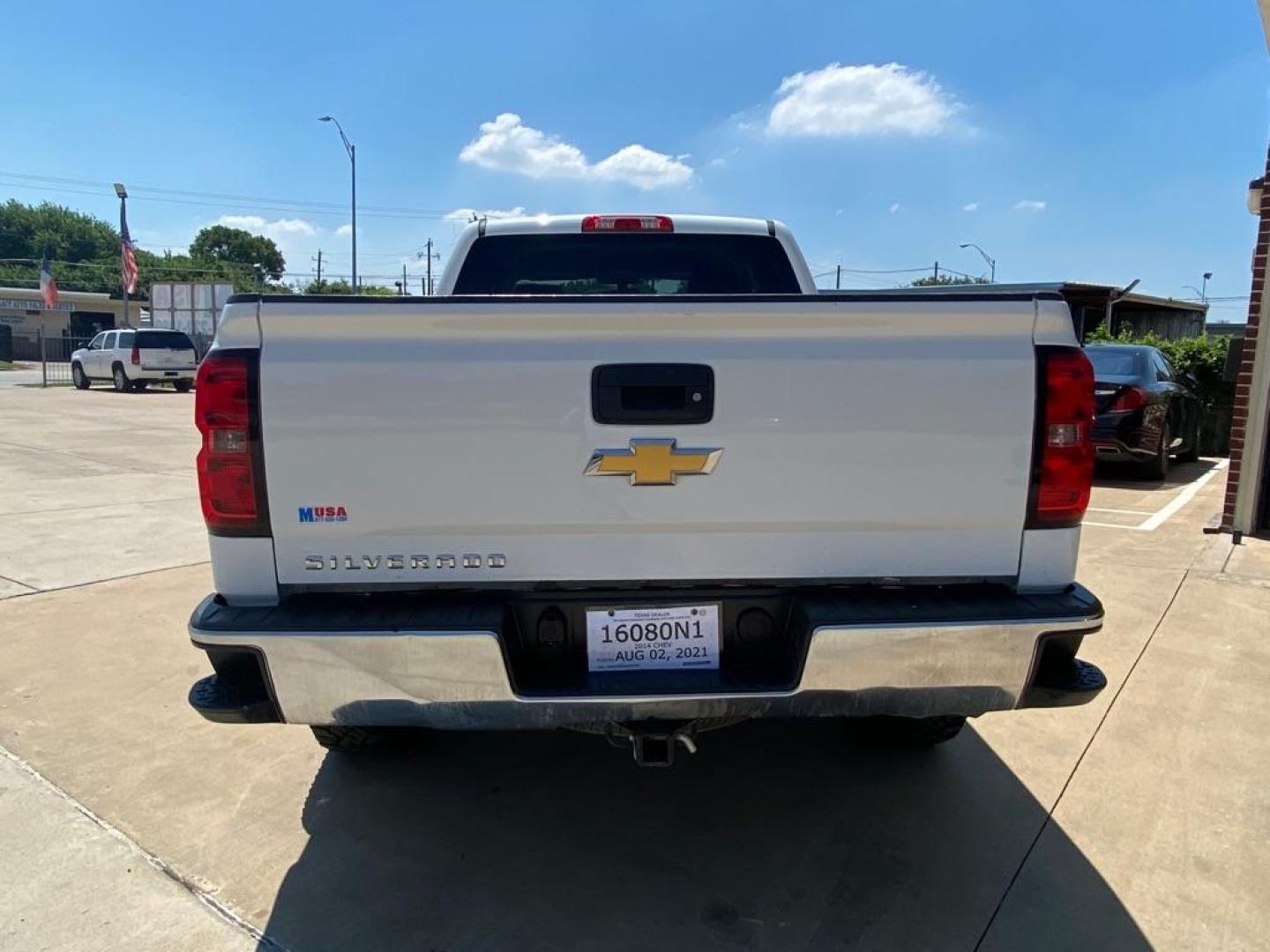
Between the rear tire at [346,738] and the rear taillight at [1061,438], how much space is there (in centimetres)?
231

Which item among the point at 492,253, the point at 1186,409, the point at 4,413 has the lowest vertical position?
the point at 4,413

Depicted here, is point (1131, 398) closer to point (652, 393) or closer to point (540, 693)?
point (652, 393)

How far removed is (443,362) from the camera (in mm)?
2152

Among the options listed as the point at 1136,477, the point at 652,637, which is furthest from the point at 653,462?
the point at 1136,477

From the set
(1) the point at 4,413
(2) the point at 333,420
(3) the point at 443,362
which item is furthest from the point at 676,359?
(1) the point at 4,413

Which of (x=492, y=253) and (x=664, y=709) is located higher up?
(x=492, y=253)

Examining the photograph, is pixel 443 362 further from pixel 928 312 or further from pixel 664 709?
pixel 928 312

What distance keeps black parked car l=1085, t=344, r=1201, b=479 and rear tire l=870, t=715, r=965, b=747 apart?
6.92 m

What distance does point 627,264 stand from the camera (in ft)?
13.1

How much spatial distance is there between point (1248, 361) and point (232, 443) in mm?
7559

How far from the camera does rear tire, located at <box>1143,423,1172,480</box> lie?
9.66m

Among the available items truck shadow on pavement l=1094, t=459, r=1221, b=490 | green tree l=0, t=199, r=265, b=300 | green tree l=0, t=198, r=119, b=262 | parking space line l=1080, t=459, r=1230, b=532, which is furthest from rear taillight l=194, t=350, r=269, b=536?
green tree l=0, t=198, r=119, b=262

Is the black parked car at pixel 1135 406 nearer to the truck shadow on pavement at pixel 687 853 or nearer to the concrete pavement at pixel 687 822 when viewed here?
the concrete pavement at pixel 687 822

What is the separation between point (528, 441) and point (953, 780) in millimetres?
2120
